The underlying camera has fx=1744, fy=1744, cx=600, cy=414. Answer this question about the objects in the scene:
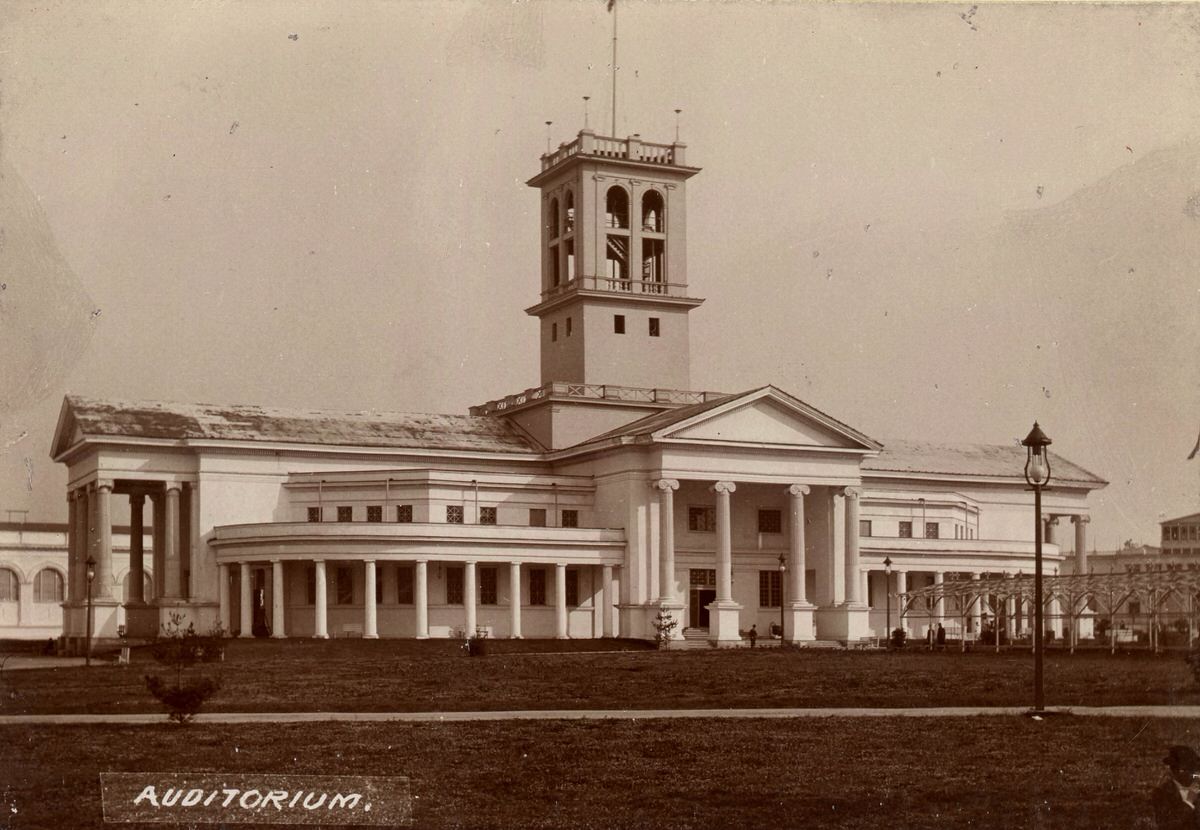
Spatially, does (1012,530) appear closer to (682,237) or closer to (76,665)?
(682,237)

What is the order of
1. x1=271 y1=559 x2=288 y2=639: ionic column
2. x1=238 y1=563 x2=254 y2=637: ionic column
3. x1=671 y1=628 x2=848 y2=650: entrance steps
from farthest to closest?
1. x1=238 y1=563 x2=254 y2=637: ionic column
2. x1=671 y1=628 x2=848 y2=650: entrance steps
3. x1=271 y1=559 x2=288 y2=639: ionic column

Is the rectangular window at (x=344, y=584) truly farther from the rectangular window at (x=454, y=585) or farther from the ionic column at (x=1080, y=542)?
the ionic column at (x=1080, y=542)

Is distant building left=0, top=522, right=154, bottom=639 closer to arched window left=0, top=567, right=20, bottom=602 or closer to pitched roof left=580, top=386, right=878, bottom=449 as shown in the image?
arched window left=0, top=567, right=20, bottom=602

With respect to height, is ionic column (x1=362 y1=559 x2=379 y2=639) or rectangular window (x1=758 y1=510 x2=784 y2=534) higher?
rectangular window (x1=758 y1=510 x2=784 y2=534)

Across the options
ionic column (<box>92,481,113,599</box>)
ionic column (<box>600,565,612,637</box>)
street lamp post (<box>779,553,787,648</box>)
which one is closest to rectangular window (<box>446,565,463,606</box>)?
ionic column (<box>600,565,612,637</box>)

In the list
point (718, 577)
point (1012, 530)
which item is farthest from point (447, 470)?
point (1012, 530)

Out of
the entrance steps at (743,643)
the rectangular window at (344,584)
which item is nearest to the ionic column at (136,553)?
the rectangular window at (344,584)
